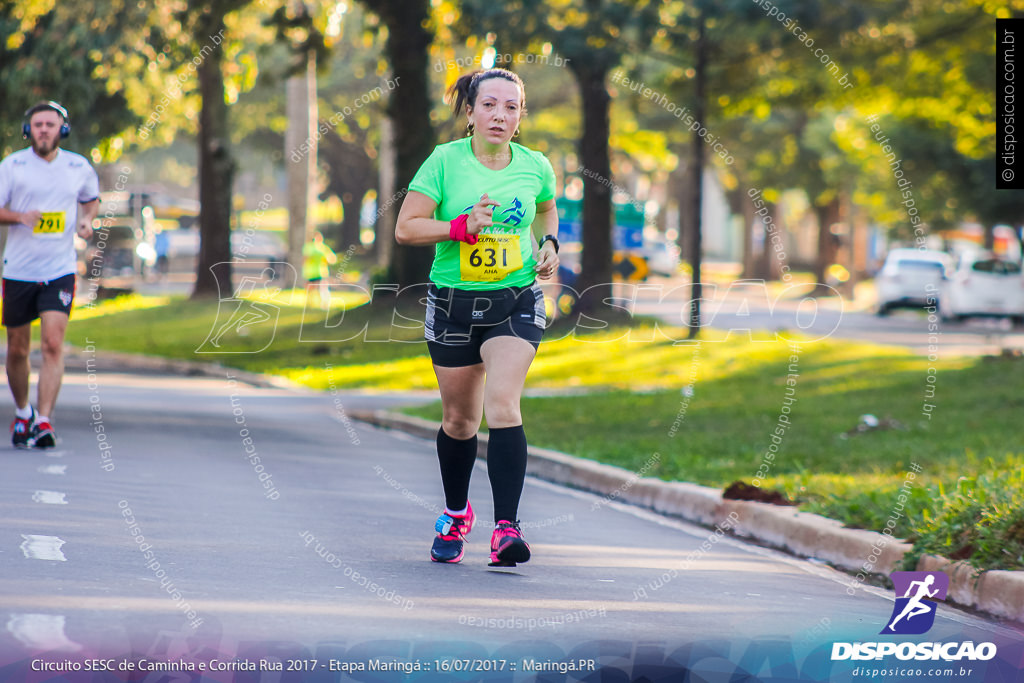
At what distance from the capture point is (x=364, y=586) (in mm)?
5867

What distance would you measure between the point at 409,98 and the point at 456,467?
18.5 metres

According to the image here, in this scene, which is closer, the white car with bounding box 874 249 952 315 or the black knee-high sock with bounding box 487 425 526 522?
the black knee-high sock with bounding box 487 425 526 522

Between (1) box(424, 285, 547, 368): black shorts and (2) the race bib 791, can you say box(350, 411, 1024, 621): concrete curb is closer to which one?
(1) box(424, 285, 547, 368): black shorts

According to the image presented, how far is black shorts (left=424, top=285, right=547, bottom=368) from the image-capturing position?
246 inches

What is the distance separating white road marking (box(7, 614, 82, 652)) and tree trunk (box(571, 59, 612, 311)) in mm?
19869

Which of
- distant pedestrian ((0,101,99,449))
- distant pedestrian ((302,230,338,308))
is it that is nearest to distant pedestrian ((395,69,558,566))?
distant pedestrian ((0,101,99,449))

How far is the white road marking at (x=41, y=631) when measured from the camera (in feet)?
14.7

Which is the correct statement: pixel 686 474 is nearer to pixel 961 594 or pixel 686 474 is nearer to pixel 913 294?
pixel 961 594

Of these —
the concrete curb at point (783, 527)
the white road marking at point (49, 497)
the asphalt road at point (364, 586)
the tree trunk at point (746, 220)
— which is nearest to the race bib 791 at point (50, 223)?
the asphalt road at point (364, 586)

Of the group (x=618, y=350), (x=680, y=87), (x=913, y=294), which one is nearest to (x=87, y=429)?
(x=618, y=350)

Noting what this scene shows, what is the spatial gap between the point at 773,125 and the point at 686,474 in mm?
42798

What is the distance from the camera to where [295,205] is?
1430 inches

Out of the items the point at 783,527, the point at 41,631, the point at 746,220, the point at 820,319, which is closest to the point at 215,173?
the point at 820,319

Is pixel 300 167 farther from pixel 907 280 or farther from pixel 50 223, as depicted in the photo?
pixel 50 223
